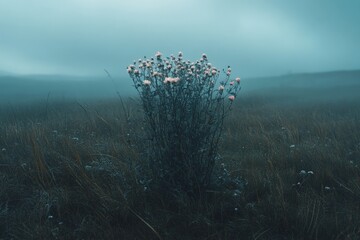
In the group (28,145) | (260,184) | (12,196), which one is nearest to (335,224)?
(260,184)

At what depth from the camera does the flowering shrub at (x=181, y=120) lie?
3.96m

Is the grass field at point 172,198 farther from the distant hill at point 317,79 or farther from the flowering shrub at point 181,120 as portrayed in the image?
the distant hill at point 317,79

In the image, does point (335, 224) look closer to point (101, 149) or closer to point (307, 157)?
point (307, 157)

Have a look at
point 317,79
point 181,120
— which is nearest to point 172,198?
point 181,120

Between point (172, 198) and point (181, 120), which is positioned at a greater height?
point (181, 120)

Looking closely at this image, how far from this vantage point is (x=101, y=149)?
5.87m

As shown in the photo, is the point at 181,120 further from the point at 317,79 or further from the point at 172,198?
the point at 317,79

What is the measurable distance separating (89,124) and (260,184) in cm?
471

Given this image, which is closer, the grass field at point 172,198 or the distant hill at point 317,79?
the grass field at point 172,198

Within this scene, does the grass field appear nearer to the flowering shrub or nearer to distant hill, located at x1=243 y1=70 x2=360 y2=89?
the flowering shrub

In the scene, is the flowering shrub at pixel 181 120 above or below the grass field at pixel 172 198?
above

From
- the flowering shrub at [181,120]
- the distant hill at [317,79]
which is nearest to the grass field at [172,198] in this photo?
the flowering shrub at [181,120]

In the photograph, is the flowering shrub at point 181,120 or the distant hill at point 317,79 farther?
the distant hill at point 317,79

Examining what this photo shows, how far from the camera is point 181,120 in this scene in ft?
13.1
